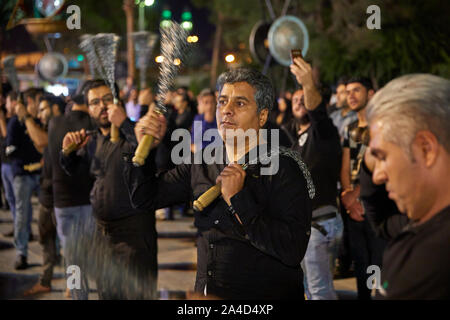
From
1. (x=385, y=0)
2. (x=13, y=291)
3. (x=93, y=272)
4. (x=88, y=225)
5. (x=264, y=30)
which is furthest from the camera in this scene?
(x=385, y=0)

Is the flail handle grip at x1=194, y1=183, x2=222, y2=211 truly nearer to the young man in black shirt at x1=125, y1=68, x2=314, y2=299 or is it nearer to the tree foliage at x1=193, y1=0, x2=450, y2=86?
the young man in black shirt at x1=125, y1=68, x2=314, y2=299

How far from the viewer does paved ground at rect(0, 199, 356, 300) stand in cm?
698

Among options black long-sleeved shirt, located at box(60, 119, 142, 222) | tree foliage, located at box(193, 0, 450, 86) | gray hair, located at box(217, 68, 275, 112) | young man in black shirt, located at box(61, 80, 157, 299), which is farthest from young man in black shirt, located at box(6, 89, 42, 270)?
tree foliage, located at box(193, 0, 450, 86)

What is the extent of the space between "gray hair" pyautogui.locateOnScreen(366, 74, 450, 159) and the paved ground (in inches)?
176

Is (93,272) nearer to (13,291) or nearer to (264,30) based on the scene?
(13,291)

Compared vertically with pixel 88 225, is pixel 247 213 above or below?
above

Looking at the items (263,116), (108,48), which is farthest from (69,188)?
(263,116)

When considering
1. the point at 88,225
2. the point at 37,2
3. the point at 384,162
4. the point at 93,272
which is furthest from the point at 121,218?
the point at 37,2

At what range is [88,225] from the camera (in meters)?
6.18

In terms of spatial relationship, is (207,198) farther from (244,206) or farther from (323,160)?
(323,160)

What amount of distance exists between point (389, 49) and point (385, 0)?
2.18 metres

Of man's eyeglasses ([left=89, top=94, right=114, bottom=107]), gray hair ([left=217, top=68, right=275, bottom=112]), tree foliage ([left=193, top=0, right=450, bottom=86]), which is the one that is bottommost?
gray hair ([left=217, top=68, right=275, bottom=112])

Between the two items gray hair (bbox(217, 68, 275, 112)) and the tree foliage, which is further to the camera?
the tree foliage

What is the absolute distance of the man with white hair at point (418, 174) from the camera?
165 centimetres
